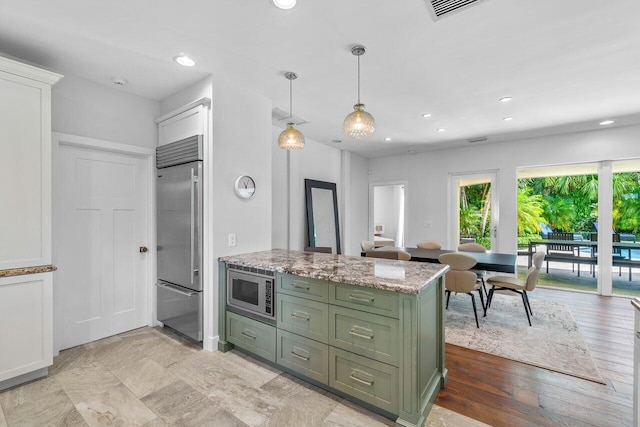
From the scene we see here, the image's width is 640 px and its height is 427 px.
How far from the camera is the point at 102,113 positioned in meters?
3.13

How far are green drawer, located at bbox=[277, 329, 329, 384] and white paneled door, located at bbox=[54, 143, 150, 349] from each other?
2.11 metres

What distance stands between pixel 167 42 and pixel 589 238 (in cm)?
730

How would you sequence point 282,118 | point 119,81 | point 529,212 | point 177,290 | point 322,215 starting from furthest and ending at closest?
1. point 529,212
2. point 322,215
3. point 282,118
4. point 177,290
5. point 119,81

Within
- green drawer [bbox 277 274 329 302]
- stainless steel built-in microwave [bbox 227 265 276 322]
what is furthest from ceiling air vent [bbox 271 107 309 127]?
green drawer [bbox 277 274 329 302]

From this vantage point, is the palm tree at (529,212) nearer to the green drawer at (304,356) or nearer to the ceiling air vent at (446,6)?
the ceiling air vent at (446,6)

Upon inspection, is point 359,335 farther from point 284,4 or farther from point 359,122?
→ point 284,4

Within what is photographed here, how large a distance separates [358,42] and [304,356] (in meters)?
2.56

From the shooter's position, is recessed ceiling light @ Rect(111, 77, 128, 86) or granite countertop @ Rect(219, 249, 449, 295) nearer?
granite countertop @ Rect(219, 249, 449, 295)

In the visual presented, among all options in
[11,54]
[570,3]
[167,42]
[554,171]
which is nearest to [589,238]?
[554,171]

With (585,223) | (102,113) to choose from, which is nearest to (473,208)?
(585,223)

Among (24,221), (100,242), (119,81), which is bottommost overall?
(100,242)

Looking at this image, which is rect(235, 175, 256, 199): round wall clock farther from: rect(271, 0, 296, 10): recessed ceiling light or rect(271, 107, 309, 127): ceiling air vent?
rect(271, 0, 296, 10): recessed ceiling light

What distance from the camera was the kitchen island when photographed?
5.93 ft

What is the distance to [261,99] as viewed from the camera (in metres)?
3.46
